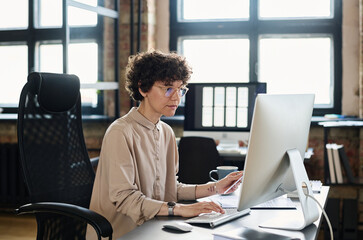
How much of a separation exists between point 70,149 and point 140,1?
8.68 ft

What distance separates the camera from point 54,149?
2.18 meters

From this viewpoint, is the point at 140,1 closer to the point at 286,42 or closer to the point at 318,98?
the point at 286,42

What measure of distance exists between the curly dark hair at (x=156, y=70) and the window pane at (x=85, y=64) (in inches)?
72.8

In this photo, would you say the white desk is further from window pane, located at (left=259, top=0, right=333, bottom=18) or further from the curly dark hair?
window pane, located at (left=259, top=0, right=333, bottom=18)

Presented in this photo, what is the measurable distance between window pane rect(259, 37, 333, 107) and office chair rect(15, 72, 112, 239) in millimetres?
2772

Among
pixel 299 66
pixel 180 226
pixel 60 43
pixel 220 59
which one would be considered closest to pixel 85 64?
pixel 60 43

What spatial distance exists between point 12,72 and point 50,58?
0.58 meters

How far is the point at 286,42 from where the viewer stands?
4789mm

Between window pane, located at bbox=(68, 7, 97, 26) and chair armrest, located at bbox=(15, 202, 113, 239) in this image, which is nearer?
chair armrest, located at bbox=(15, 202, 113, 239)

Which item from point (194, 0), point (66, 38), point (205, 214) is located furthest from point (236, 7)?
point (205, 214)

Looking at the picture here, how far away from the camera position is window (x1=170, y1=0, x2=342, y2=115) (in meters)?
4.71

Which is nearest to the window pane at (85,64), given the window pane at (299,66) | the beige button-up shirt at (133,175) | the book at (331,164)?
the window pane at (299,66)

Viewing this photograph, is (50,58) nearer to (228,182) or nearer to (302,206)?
(228,182)

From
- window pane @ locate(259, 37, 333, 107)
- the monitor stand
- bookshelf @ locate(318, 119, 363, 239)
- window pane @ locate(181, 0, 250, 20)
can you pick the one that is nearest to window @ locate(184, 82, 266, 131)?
bookshelf @ locate(318, 119, 363, 239)
